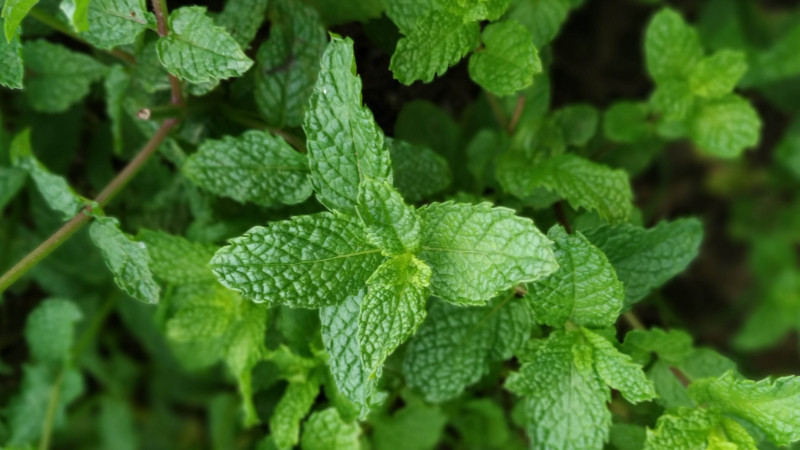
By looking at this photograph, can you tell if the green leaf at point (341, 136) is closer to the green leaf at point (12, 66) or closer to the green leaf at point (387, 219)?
the green leaf at point (387, 219)

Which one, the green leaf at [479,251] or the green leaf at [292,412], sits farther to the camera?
the green leaf at [292,412]

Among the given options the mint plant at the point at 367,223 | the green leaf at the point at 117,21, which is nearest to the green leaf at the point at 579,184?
the mint plant at the point at 367,223

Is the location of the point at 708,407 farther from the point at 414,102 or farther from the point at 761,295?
the point at 761,295

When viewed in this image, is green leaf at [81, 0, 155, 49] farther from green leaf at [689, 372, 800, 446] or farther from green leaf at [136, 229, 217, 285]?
green leaf at [689, 372, 800, 446]

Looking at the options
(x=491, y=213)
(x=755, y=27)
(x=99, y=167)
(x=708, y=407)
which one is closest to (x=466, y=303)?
(x=491, y=213)

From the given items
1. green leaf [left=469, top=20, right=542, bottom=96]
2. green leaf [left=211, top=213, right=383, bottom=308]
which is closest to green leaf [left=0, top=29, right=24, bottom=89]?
green leaf [left=211, top=213, right=383, bottom=308]

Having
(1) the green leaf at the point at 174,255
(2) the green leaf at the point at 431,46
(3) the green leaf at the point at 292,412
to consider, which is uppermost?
(2) the green leaf at the point at 431,46
